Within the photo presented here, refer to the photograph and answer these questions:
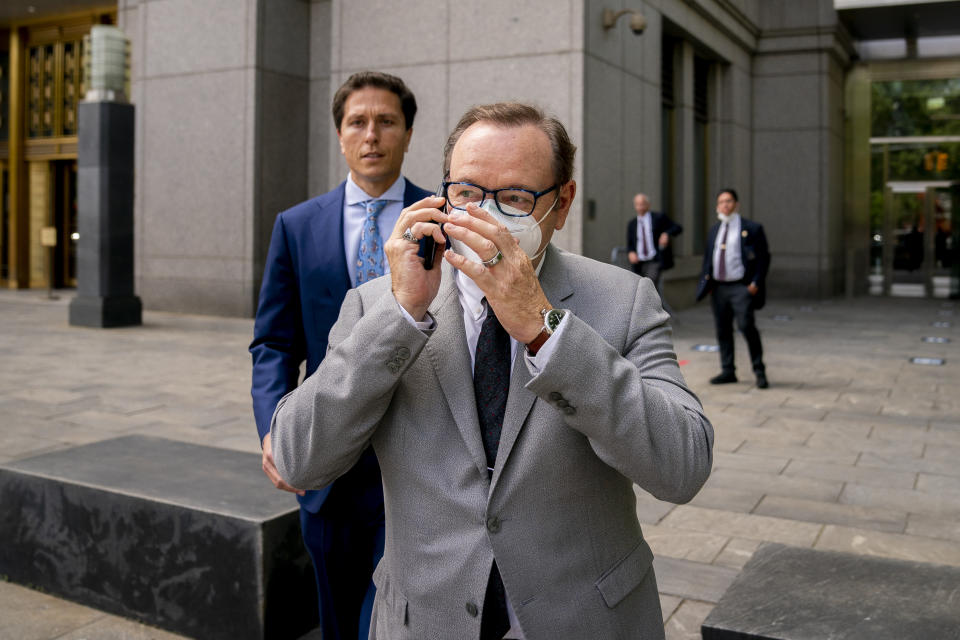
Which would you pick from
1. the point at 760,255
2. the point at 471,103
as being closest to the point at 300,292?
the point at 760,255

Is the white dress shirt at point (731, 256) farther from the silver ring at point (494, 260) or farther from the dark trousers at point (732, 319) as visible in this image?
the silver ring at point (494, 260)

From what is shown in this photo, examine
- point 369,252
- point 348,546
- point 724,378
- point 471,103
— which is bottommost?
point 724,378

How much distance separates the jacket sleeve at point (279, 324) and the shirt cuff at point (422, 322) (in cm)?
104

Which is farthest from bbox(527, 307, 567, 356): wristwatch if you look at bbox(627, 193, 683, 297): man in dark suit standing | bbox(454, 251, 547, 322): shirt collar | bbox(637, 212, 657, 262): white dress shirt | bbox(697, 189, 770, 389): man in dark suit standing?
bbox(637, 212, 657, 262): white dress shirt

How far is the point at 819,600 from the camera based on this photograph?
8.11ft

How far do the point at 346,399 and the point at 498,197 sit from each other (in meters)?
0.43

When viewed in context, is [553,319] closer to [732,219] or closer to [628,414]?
[628,414]

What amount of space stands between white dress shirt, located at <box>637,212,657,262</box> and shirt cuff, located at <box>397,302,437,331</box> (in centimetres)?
1155

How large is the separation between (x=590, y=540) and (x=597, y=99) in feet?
38.4

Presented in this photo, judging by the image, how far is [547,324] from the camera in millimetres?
1571

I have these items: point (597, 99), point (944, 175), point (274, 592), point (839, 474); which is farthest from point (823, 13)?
point (274, 592)

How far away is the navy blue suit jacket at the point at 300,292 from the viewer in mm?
2717

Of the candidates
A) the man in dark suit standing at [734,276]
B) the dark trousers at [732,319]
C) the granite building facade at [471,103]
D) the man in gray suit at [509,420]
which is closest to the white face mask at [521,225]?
the man in gray suit at [509,420]

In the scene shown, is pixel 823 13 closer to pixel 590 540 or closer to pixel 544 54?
pixel 544 54
